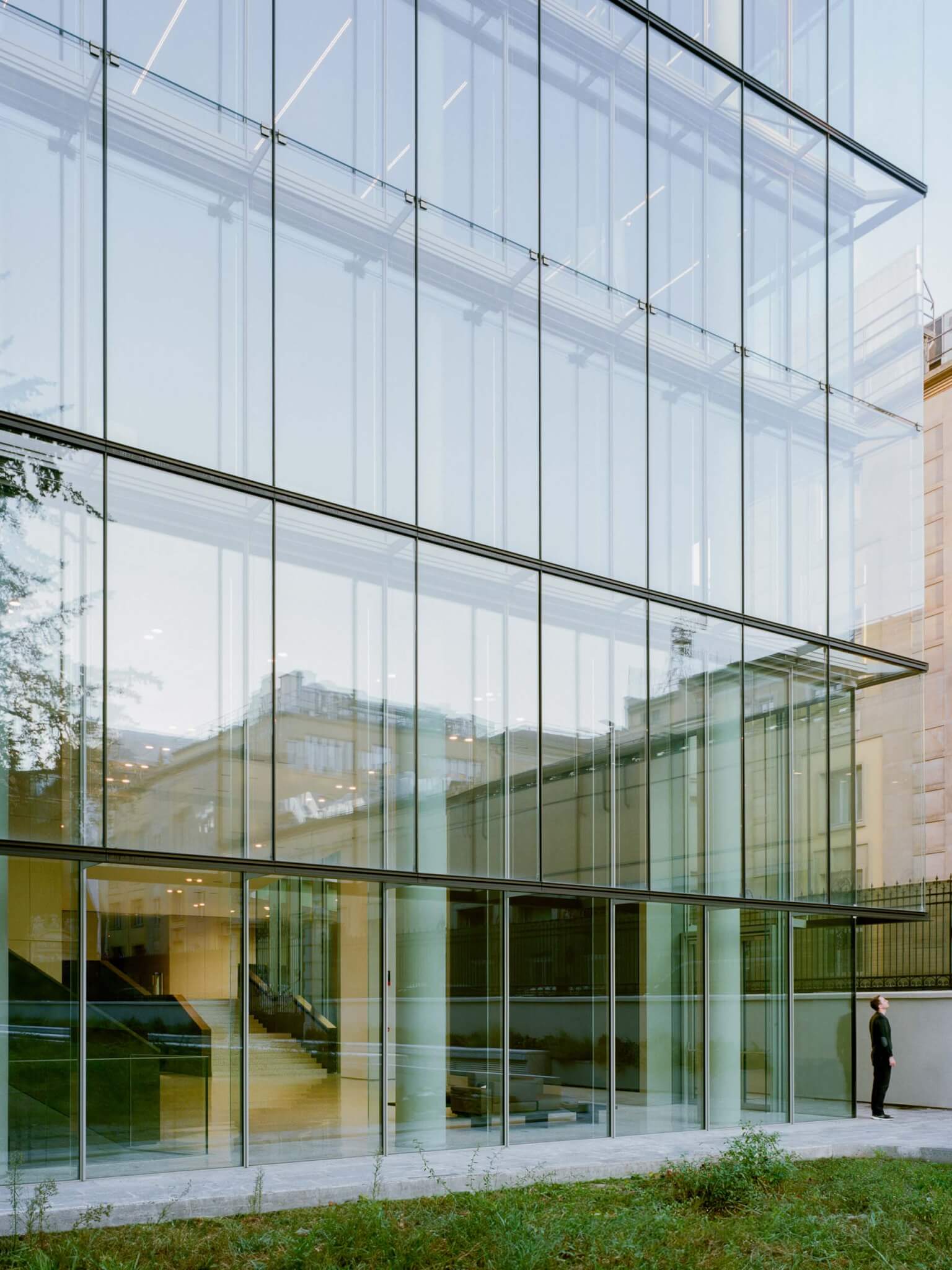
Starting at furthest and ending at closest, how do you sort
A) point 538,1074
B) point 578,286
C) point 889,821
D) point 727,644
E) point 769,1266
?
point 889,821, point 727,644, point 578,286, point 538,1074, point 769,1266

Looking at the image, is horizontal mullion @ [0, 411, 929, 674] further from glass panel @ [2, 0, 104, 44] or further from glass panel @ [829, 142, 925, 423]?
glass panel @ [829, 142, 925, 423]

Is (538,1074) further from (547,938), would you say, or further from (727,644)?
A: (727,644)

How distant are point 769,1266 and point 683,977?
870cm

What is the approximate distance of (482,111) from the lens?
1714 cm

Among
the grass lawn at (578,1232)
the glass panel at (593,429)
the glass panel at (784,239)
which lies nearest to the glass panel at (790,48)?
the glass panel at (784,239)

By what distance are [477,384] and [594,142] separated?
442cm

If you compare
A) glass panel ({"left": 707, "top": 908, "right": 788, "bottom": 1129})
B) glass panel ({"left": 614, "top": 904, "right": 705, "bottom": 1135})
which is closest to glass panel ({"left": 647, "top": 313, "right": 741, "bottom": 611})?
glass panel ({"left": 614, "top": 904, "right": 705, "bottom": 1135})

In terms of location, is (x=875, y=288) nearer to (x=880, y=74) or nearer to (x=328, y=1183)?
(x=880, y=74)

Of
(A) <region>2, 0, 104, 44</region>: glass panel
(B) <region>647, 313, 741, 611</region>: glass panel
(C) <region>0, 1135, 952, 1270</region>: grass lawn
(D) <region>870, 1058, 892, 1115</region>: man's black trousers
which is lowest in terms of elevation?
(D) <region>870, 1058, 892, 1115</region>: man's black trousers

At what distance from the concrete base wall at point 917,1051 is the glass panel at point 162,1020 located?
40.2ft

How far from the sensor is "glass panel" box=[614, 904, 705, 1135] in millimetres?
17297

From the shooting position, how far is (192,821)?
13500 mm

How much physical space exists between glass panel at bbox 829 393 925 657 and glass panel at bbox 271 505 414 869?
841 cm

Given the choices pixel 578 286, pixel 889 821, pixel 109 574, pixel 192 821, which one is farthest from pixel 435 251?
pixel 889 821
